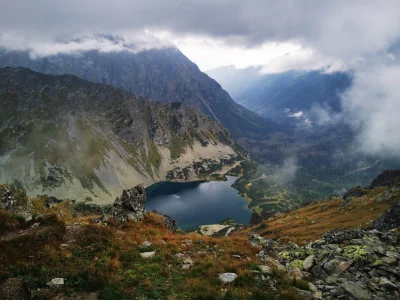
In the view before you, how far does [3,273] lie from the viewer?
1380 centimetres

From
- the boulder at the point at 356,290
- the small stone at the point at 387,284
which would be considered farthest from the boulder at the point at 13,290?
the small stone at the point at 387,284

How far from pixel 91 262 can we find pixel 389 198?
83.0 meters

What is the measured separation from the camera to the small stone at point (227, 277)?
15858 mm

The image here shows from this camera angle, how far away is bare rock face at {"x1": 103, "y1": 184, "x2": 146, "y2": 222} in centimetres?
2817

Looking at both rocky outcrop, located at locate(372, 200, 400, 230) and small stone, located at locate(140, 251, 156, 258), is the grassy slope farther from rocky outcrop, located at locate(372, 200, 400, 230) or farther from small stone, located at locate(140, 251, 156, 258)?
rocky outcrop, located at locate(372, 200, 400, 230)

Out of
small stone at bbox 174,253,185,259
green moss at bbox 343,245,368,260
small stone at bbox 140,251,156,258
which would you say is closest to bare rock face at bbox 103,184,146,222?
small stone at bbox 140,251,156,258

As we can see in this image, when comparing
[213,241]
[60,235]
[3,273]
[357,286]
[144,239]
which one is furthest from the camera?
[213,241]

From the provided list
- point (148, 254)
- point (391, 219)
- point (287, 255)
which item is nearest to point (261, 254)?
point (287, 255)

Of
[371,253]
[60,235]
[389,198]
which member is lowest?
[389,198]

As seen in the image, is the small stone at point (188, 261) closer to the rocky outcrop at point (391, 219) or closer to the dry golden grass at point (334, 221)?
the rocky outcrop at point (391, 219)

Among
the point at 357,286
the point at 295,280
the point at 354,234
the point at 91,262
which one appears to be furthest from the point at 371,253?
the point at 91,262

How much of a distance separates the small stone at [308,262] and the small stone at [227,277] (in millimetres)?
4909

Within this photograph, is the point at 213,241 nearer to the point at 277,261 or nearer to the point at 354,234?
the point at 277,261

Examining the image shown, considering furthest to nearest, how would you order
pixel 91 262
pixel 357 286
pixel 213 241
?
pixel 213 241 → pixel 91 262 → pixel 357 286
